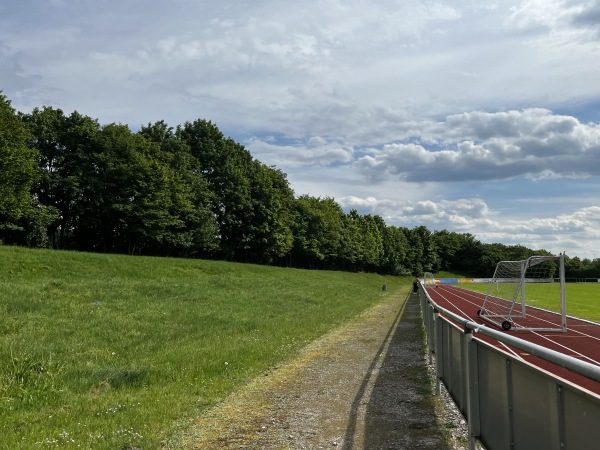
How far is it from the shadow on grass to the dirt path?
11 millimetres

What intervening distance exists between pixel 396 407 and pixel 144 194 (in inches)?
1799

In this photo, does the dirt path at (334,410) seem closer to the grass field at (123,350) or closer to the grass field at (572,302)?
the grass field at (123,350)

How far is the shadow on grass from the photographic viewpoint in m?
5.82

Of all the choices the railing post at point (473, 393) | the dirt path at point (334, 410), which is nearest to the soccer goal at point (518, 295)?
the dirt path at point (334, 410)

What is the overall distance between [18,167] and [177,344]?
1274 inches

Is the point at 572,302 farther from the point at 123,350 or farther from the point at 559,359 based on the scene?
the point at 559,359

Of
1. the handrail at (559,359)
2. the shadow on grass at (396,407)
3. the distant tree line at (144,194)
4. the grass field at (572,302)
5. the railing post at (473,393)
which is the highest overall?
the distant tree line at (144,194)

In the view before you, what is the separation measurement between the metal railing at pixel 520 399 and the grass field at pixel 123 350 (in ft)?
12.0

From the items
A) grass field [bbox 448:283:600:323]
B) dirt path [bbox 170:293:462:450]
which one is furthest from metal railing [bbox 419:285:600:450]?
grass field [bbox 448:283:600:323]

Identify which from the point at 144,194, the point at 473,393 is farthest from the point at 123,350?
the point at 144,194

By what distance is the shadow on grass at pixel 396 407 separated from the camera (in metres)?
5.82

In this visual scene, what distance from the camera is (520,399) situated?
11.3ft

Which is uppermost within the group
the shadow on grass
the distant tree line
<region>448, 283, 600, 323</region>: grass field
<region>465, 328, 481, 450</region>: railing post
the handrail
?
the distant tree line

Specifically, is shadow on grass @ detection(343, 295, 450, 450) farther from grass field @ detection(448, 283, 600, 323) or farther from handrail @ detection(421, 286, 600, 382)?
grass field @ detection(448, 283, 600, 323)
